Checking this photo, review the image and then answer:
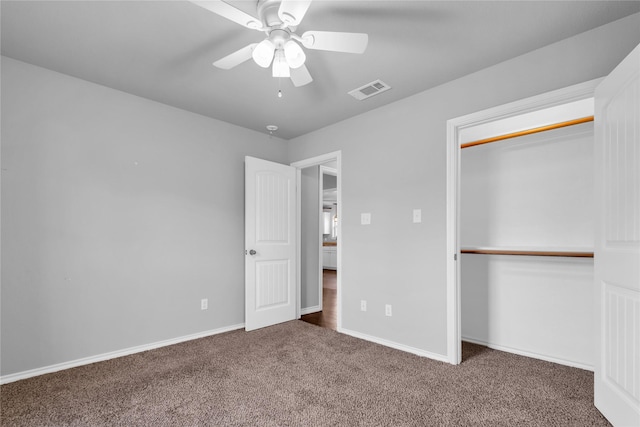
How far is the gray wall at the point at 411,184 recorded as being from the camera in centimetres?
222

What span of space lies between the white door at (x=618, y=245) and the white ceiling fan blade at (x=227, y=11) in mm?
1886

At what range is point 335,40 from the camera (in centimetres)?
165

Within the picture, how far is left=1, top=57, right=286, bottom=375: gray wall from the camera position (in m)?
2.36

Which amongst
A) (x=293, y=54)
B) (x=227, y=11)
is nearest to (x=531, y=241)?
(x=293, y=54)

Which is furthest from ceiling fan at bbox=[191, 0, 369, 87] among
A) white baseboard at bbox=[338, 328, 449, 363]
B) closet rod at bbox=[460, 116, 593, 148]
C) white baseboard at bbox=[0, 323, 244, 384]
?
white baseboard at bbox=[0, 323, 244, 384]

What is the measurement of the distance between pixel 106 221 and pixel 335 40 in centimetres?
245

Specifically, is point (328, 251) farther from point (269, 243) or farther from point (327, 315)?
point (269, 243)

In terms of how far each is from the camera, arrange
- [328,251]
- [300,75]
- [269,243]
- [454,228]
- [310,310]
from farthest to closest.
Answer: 1. [328,251]
2. [310,310]
3. [269,243]
4. [454,228]
5. [300,75]

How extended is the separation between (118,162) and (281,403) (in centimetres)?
245

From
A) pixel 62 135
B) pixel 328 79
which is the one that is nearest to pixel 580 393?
pixel 328 79

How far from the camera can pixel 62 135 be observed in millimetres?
2566

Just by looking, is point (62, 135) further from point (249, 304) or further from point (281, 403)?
point (281, 403)

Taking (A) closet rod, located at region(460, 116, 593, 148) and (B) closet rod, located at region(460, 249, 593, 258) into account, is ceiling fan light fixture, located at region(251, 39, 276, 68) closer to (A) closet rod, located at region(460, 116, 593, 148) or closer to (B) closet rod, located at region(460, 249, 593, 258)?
(A) closet rod, located at region(460, 116, 593, 148)

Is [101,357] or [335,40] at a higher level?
[335,40]
